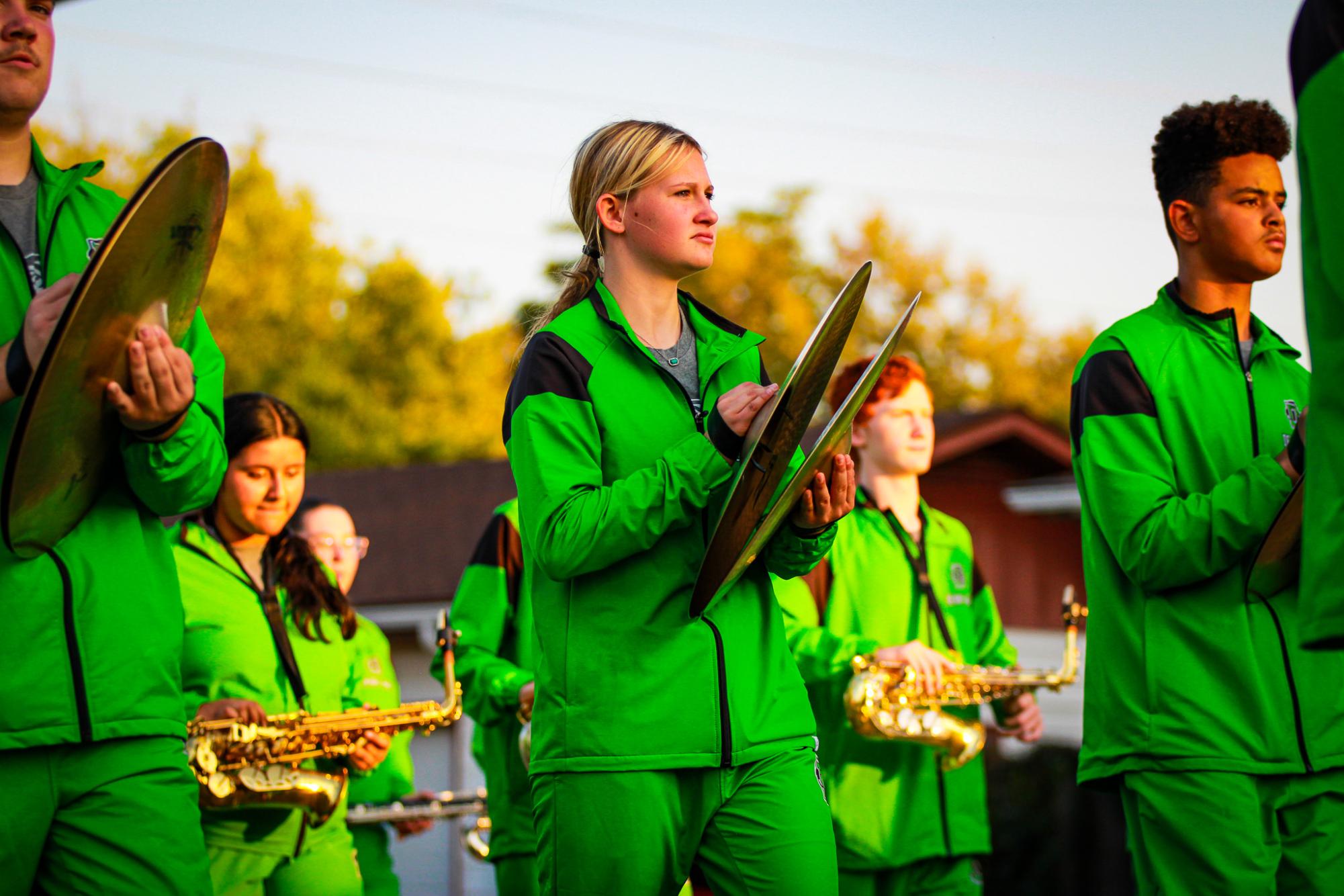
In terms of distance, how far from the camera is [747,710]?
3943 millimetres

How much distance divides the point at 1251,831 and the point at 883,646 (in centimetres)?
283

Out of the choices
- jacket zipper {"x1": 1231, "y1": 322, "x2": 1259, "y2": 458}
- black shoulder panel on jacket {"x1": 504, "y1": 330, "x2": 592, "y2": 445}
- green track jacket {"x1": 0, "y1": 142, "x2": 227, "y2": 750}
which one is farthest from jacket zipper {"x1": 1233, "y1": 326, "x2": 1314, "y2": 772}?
green track jacket {"x1": 0, "y1": 142, "x2": 227, "y2": 750}

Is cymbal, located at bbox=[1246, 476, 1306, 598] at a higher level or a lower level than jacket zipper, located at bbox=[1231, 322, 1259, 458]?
lower

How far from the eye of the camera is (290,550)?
705 cm

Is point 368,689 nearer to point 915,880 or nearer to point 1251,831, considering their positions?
point 915,880

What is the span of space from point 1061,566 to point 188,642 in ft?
59.0

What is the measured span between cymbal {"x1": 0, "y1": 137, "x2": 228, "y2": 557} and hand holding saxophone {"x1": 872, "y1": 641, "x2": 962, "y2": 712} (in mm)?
3661

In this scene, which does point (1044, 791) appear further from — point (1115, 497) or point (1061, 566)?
point (1115, 497)

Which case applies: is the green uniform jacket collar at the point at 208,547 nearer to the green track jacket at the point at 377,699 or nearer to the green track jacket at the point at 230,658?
the green track jacket at the point at 230,658

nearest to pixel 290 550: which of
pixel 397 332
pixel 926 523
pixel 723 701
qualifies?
pixel 926 523

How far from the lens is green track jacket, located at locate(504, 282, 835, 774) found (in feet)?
12.7

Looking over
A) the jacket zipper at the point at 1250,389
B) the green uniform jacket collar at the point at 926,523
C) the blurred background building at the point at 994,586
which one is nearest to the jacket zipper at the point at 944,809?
the green uniform jacket collar at the point at 926,523

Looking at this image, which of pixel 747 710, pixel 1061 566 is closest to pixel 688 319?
pixel 747 710

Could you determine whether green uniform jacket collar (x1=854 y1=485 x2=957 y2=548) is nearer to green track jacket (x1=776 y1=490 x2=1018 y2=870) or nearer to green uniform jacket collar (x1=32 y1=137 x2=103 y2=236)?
green track jacket (x1=776 y1=490 x2=1018 y2=870)
